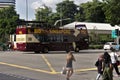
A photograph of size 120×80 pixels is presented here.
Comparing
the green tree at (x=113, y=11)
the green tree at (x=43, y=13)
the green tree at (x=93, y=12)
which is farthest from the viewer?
the green tree at (x=43, y=13)

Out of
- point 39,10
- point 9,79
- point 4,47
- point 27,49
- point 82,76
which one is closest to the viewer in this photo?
point 9,79

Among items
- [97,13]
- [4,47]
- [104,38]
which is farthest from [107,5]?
[97,13]

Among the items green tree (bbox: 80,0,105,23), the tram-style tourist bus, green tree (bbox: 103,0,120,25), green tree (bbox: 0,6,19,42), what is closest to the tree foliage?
green tree (bbox: 80,0,105,23)

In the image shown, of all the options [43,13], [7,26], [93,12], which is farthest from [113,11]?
[43,13]

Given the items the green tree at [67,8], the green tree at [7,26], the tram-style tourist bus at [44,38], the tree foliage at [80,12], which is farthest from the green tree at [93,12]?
the tram-style tourist bus at [44,38]

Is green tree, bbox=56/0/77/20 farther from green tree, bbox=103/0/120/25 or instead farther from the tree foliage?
green tree, bbox=103/0/120/25

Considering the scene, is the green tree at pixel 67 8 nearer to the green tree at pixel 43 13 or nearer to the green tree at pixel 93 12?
the green tree at pixel 43 13

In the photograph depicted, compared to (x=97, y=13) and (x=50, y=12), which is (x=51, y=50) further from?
(x=50, y=12)

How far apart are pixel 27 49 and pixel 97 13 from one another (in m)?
76.2

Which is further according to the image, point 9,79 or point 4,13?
point 4,13

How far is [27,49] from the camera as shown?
155 ft

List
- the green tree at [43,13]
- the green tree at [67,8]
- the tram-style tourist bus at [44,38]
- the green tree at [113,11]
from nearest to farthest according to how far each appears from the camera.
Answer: the green tree at [113,11]
the tram-style tourist bus at [44,38]
the green tree at [43,13]
the green tree at [67,8]

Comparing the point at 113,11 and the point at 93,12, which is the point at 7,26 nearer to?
the point at 93,12

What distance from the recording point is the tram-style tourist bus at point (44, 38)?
47.2m
